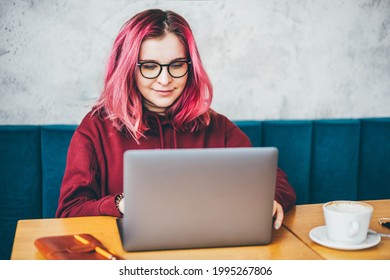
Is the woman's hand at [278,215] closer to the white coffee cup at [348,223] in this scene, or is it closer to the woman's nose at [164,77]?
the white coffee cup at [348,223]

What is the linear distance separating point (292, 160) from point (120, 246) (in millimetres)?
1106

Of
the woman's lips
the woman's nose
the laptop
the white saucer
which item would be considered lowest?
the white saucer

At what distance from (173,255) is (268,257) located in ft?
0.59

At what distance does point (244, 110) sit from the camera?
79.7 inches

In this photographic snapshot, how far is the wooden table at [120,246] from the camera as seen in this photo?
35.9 inches

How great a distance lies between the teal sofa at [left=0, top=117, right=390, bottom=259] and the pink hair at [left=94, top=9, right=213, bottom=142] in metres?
0.35

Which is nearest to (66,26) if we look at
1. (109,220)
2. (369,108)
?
(109,220)

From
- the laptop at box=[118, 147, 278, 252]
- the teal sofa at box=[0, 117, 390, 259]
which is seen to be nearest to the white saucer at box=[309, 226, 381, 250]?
the laptop at box=[118, 147, 278, 252]

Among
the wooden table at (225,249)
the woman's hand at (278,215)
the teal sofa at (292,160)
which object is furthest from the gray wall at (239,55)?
the woman's hand at (278,215)

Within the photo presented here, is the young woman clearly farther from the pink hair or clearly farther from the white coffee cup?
the white coffee cup

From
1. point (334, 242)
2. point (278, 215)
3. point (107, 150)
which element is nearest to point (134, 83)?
point (107, 150)

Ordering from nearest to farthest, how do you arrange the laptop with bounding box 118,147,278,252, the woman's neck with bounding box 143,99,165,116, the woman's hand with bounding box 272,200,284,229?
the laptop with bounding box 118,147,278,252 → the woman's hand with bounding box 272,200,284,229 → the woman's neck with bounding box 143,99,165,116

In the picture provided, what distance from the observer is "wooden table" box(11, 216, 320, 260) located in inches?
35.9

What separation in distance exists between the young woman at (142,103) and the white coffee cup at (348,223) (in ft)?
1.10
